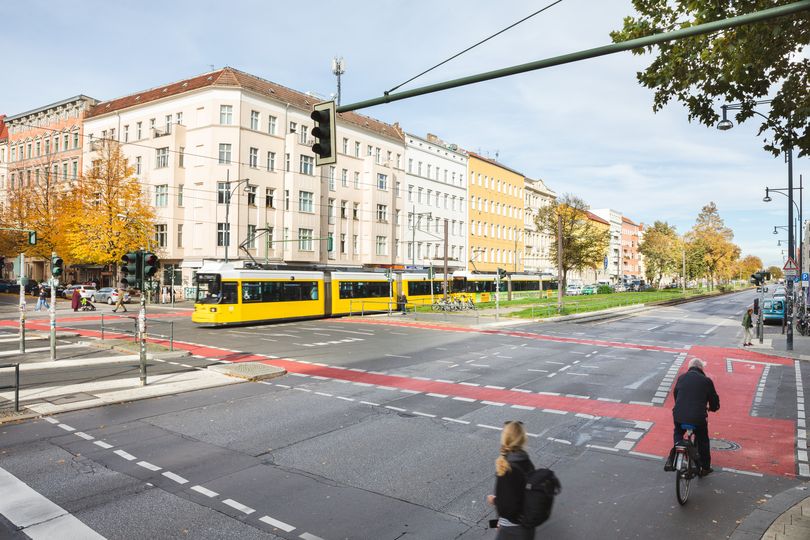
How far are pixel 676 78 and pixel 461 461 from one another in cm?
747

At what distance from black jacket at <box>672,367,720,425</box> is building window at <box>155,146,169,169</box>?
48.9 meters

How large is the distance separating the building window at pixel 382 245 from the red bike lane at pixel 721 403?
3912 centimetres

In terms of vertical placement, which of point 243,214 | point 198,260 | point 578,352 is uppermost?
point 243,214

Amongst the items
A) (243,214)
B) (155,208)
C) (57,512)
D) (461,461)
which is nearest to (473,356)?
(461,461)

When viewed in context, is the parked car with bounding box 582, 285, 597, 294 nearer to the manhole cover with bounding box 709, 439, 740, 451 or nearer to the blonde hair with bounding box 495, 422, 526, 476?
the manhole cover with bounding box 709, 439, 740, 451

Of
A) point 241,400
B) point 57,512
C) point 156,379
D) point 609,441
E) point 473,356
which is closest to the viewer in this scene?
point 57,512

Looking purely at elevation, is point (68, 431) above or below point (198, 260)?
below

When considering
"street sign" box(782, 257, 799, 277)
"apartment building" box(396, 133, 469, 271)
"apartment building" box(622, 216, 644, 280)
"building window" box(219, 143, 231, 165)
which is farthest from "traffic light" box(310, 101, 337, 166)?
"apartment building" box(622, 216, 644, 280)

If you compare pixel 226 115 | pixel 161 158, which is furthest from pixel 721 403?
pixel 161 158

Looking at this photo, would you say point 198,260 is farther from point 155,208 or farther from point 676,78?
point 676,78

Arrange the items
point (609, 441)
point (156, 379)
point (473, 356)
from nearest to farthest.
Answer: point (609, 441)
point (156, 379)
point (473, 356)

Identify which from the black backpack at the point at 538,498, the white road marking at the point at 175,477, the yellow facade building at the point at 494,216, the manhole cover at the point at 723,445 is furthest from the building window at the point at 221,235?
the black backpack at the point at 538,498

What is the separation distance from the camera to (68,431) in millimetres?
9211

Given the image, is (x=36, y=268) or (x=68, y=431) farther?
(x=36, y=268)
